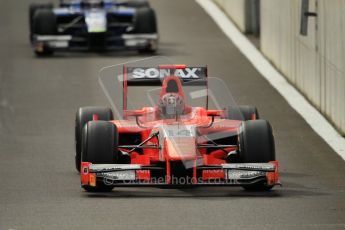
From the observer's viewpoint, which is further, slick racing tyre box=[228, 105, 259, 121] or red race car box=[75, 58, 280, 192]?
slick racing tyre box=[228, 105, 259, 121]

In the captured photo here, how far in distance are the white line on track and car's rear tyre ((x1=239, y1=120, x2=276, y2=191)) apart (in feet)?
11.6

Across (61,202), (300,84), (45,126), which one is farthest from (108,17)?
(61,202)

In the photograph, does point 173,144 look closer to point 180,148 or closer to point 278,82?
point 180,148

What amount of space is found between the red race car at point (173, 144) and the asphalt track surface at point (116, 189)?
0.74ft

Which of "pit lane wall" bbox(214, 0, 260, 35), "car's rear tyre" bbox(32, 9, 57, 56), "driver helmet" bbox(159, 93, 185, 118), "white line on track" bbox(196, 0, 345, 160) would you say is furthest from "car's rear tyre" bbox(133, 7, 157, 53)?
"driver helmet" bbox(159, 93, 185, 118)

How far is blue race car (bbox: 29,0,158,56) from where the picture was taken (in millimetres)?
34594

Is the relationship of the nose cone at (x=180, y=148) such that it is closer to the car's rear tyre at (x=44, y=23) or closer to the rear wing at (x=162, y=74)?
the rear wing at (x=162, y=74)

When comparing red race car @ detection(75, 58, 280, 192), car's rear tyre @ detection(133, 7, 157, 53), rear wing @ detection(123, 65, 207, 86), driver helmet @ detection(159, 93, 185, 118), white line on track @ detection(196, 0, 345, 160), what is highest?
rear wing @ detection(123, 65, 207, 86)

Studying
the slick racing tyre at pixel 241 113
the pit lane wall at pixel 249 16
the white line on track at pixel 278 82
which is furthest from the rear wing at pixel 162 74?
the pit lane wall at pixel 249 16

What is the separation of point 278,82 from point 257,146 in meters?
12.7

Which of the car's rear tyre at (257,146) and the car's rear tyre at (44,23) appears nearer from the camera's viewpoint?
the car's rear tyre at (257,146)

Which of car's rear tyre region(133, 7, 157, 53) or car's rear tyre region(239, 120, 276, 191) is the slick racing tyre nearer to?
car's rear tyre region(239, 120, 276, 191)

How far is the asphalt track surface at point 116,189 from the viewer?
52.5 ft

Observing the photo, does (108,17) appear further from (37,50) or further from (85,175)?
(85,175)
